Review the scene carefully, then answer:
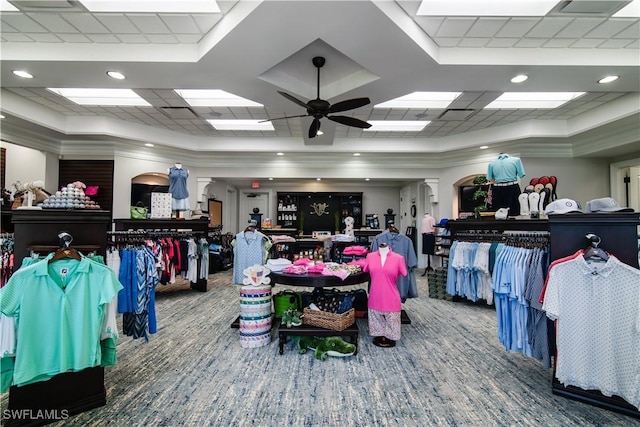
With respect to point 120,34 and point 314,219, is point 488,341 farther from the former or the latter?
point 314,219

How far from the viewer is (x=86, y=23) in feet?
10.7

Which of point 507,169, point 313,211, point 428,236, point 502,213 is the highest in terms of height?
point 507,169

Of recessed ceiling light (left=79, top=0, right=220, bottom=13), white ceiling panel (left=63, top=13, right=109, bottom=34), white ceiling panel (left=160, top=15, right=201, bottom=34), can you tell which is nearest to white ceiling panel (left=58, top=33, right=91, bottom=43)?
white ceiling panel (left=63, top=13, right=109, bottom=34)

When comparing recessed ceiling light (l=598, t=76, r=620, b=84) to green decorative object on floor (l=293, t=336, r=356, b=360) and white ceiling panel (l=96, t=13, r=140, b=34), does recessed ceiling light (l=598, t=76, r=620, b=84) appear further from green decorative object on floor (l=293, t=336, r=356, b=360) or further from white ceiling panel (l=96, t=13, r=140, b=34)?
white ceiling panel (l=96, t=13, r=140, b=34)

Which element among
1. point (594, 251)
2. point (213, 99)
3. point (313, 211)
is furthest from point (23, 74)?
point (313, 211)

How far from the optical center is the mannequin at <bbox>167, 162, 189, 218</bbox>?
233 inches

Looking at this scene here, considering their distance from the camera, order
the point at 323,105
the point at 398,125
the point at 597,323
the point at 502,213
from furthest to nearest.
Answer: the point at 398,125
the point at 502,213
the point at 323,105
the point at 597,323

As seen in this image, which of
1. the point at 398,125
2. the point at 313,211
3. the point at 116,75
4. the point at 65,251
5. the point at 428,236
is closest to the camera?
the point at 65,251

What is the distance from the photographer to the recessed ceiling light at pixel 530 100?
16.6 feet

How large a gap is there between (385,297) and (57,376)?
9.24 feet

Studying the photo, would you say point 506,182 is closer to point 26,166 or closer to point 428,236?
point 428,236

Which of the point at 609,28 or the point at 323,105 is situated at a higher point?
the point at 609,28

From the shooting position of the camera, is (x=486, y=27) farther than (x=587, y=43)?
No

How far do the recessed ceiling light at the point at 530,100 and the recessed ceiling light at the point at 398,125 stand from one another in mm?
1404
